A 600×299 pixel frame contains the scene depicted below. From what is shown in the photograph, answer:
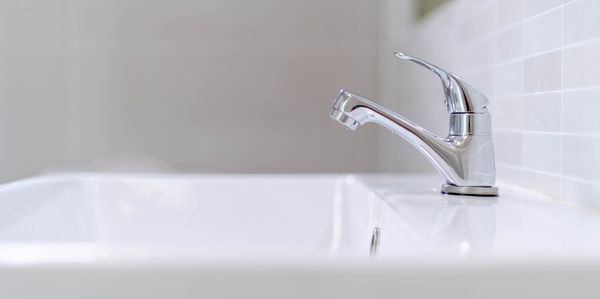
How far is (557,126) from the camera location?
0.66m

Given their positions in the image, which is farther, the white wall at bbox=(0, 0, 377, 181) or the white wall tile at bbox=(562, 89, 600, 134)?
the white wall at bbox=(0, 0, 377, 181)

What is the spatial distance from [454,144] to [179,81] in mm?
1240

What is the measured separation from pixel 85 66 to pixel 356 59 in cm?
81

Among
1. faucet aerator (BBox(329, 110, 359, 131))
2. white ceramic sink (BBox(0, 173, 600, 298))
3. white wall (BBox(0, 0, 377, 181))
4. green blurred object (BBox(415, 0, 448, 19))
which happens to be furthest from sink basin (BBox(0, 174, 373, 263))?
white wall (BBox(0, 0, 377, 181))

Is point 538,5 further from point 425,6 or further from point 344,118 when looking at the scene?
point 425,6

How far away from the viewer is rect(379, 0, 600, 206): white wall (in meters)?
0.60

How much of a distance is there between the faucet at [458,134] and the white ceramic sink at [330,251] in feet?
0.11

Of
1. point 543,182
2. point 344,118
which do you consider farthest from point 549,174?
point 344,118

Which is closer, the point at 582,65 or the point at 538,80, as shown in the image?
the point at 582,65

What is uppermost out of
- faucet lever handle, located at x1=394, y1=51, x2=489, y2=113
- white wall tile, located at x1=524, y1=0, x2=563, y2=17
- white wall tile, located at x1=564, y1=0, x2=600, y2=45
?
white wall tile, located at x1=524, y1=0, x2=563, y2=17

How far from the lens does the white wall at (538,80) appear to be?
595 millimetres

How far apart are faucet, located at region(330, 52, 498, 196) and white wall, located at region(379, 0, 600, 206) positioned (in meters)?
0.07

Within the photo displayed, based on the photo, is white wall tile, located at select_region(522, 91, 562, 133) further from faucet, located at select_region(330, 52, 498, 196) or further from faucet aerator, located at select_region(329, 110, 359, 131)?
faucet aerator, located at select_region(329, 110, 359, 131)

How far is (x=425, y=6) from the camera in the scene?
4.66ft
